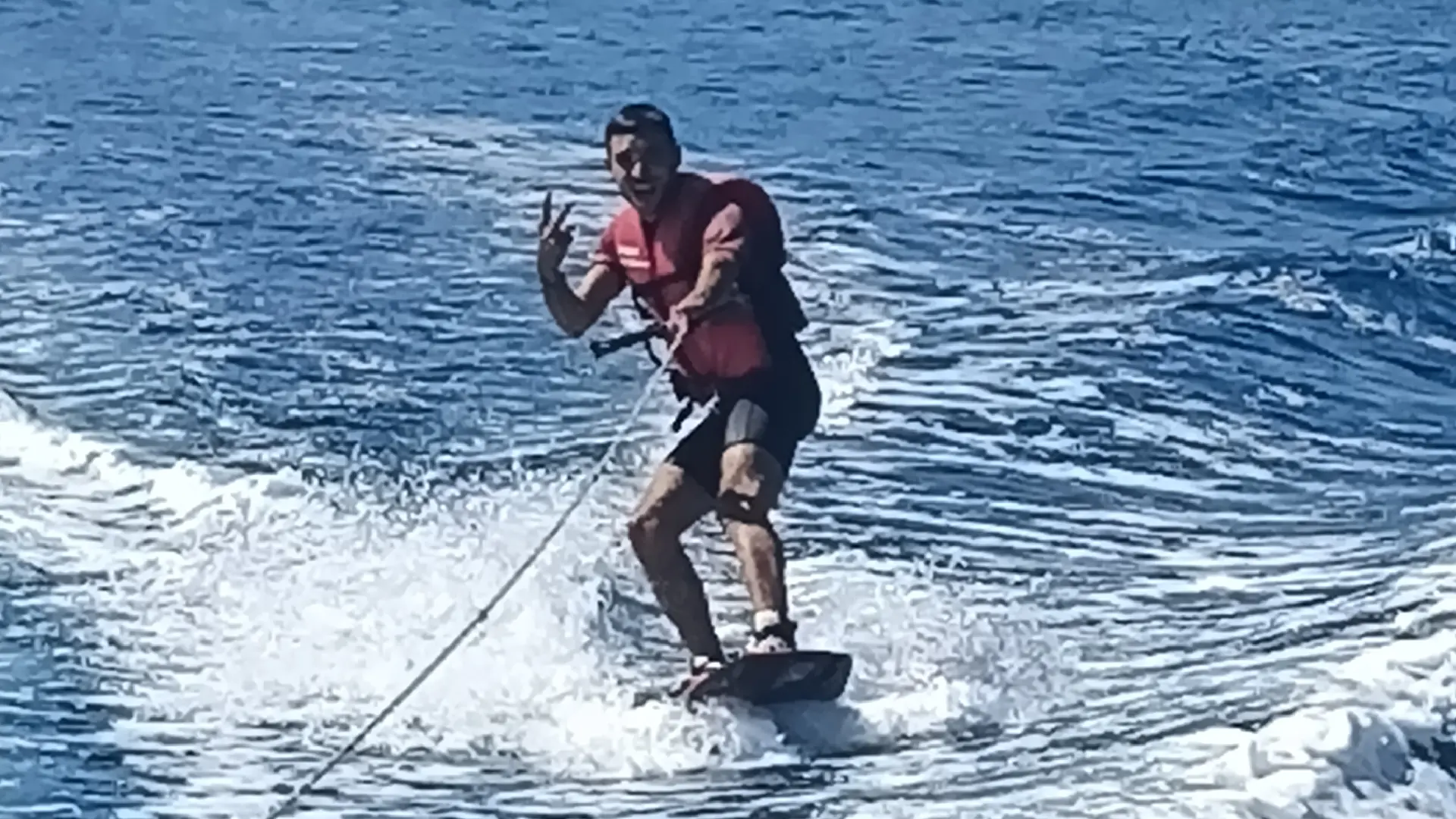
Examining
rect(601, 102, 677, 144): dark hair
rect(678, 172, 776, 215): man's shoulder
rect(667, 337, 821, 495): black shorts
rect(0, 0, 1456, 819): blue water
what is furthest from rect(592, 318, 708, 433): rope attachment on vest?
rect(0, 0, 1456, 819): blue water

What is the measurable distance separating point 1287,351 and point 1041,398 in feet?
3.98

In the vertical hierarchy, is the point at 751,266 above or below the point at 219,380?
above

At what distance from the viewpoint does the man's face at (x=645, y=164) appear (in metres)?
6.70

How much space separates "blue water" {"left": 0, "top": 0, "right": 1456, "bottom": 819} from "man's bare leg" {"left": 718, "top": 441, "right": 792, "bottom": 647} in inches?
11.0

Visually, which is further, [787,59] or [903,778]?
[787,59]

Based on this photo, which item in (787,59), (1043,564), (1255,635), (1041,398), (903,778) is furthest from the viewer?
(787,59)

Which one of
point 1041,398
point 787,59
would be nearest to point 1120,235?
point 1041,398

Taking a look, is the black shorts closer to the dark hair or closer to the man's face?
the man's face

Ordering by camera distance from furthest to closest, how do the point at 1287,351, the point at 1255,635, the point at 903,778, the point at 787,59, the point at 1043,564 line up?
the point at 787,59 → the point at 1287,351 → the point at 1043,564 → the point at 1255,635 → the point at 903,778

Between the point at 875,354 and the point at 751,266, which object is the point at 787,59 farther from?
the point at 751,266

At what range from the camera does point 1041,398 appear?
370 inches

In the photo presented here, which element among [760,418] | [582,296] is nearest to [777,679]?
[760,418]

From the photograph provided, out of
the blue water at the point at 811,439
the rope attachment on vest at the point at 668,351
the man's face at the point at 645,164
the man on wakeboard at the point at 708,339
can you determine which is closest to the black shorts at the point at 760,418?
the man on wakeboard at the point at 708,339

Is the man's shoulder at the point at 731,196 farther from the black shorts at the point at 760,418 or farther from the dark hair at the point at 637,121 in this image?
the black shorts at the point at 760,418
